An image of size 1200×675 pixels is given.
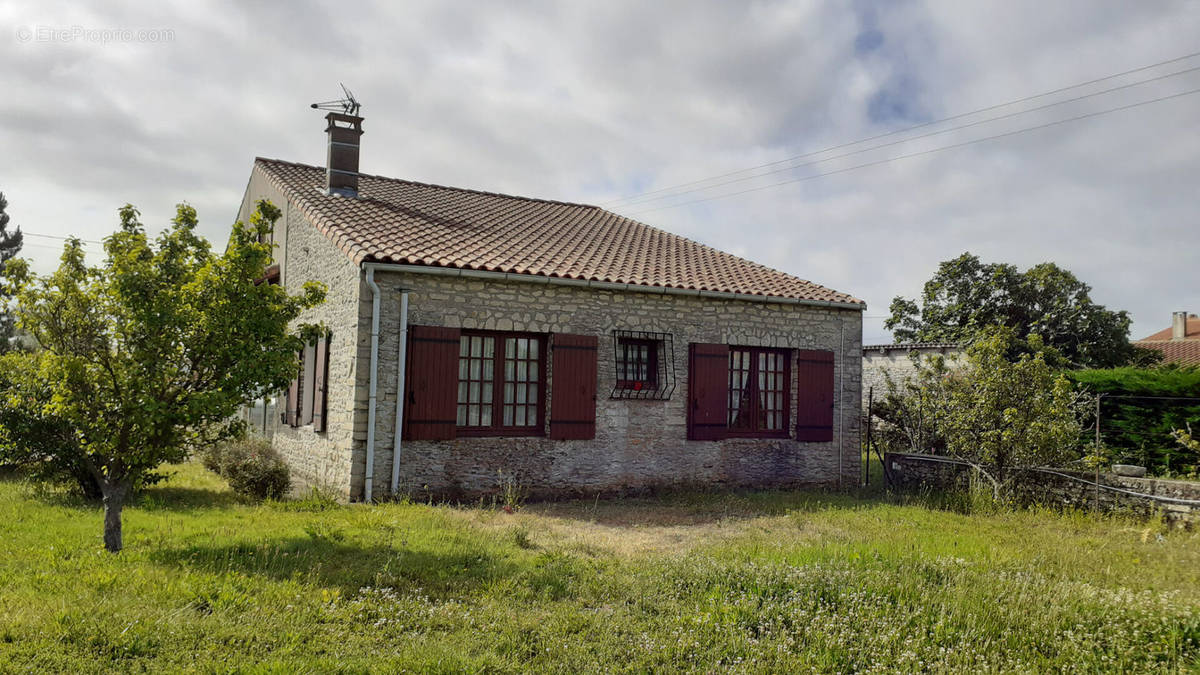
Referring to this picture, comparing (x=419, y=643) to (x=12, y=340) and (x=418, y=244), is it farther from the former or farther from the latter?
(x=12, y=340)

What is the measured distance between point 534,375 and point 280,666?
6.42 m

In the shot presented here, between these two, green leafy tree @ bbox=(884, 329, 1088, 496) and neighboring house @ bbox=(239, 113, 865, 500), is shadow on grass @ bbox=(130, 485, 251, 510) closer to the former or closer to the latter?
neighboring house @ bbox=(239, 113, 865, 500)

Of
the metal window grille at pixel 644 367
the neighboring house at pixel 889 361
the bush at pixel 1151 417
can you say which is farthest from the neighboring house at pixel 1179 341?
the metal window grille at pixel 644 367

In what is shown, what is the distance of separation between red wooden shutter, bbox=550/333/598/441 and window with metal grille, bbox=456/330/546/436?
27cm

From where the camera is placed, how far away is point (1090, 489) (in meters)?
9.64

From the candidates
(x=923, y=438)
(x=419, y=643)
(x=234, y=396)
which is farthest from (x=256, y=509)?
(x=923, y=438)

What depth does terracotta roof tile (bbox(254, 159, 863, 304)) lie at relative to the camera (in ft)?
32.9

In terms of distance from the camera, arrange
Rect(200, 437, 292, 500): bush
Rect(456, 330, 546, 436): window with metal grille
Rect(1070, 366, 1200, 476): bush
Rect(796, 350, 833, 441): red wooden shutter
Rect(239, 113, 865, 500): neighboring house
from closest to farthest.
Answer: Rect(239, 113, 865, 500): neighboring house, Rect(200, 437, 292, 500): bush, Rect(456, 330, 546, 436): window with metal grille, Rect(1070, 366, 1200, 476): bush, Rect(796, 350, 833, 441): red wooden shutter

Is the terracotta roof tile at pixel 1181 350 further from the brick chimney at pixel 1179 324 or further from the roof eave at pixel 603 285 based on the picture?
the roof eave at pixel 603 285

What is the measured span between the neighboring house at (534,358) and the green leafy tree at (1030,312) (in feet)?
21.9

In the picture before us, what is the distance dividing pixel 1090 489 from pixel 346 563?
29.4 ft

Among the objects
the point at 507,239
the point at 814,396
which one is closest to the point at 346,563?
the point at 507,239

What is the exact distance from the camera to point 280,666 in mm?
4086

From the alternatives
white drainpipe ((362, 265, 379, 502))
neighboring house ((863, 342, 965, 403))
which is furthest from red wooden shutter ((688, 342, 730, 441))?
neighboring house ((863, 342, 965, 403))
